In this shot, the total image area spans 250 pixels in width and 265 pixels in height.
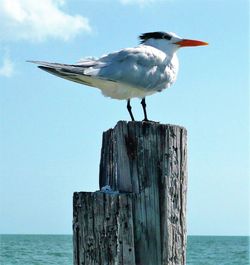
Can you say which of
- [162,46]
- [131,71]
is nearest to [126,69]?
[131,71]

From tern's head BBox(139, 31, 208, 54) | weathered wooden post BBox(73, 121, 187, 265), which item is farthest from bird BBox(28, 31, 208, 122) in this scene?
weathered wooden post BBox(73, 121, 187, 265)

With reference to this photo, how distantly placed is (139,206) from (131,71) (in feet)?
9.18

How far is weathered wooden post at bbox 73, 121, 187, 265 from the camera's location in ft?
14.6

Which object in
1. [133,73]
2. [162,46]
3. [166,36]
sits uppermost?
[166,36]

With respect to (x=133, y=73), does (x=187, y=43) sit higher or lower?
higher

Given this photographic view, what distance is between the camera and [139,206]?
4.54m

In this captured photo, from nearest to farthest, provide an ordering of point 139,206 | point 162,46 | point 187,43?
point 139,206
point 162,46
point 187,43

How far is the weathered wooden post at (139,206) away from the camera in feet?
14.6

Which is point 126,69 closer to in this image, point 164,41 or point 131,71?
point 131,71

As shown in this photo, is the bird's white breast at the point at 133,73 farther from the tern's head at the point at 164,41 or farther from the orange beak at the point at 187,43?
the orange beak at the point at 187,43

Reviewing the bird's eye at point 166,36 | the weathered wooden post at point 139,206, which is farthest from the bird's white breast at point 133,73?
the weathered wooden post at point 139,206

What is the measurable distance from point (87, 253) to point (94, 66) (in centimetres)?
269

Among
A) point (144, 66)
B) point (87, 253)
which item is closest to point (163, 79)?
point (144, 66)

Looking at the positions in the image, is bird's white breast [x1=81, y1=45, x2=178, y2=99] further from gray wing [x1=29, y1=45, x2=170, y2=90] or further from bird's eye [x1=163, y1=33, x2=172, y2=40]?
bird's eye [x1=163, y1=33, x2=172, y2=40]
